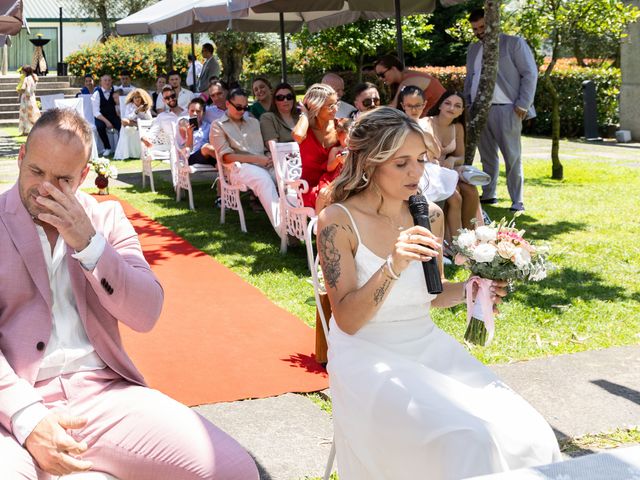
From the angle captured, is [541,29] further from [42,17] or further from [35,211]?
[42,17]

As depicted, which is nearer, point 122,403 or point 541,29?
point 122,403

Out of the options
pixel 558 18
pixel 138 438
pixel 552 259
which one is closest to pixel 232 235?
pixel 552 259

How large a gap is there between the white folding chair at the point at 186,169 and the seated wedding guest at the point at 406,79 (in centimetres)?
315

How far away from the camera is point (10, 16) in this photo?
446cm

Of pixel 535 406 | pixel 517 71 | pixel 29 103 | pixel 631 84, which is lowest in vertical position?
pixel 535 406

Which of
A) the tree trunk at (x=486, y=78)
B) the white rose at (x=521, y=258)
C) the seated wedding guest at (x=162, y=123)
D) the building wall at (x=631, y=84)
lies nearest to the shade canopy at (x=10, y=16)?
the white rose at (x=521, y=258)

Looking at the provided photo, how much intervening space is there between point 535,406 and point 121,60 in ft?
102

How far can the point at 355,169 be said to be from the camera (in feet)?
11.6

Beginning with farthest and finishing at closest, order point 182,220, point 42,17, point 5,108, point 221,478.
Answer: point 42,17, point 5,108, point 182,220, point 221,478

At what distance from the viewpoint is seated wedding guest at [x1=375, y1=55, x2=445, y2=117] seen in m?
9.57

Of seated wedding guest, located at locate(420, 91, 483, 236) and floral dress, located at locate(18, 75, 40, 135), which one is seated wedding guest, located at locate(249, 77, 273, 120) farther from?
floral dress, located at locate(18, 75, 40, 135)

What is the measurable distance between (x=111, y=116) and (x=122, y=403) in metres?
18.4

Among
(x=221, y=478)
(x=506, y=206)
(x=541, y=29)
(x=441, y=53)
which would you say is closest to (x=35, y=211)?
(x=221, y=478)

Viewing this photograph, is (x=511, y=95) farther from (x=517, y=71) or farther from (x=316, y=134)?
(x=316, y=134)
